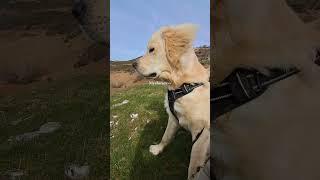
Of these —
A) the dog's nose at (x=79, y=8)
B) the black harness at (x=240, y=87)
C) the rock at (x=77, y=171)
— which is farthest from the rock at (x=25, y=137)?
the black harness at (x=240, y=87)

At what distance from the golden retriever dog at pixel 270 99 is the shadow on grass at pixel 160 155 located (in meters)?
1.34

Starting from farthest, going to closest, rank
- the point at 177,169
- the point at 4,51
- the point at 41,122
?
the point at 41,122
the point at 4,51
the point at 177,169

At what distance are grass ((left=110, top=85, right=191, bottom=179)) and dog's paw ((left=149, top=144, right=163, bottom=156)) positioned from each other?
0.9 inches

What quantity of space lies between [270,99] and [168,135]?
174 centimetres

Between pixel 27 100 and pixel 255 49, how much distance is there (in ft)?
7.38

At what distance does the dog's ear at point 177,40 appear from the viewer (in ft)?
6.13

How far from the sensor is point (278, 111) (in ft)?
2.66

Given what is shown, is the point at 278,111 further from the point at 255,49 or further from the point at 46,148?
the point at 46,148

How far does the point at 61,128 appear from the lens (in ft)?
9.72

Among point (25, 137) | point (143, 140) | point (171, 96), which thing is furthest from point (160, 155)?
point (25, 137)

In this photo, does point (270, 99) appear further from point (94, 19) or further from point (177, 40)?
point (177, 40)

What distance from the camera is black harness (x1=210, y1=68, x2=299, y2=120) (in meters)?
0.82

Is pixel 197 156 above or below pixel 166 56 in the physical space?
below

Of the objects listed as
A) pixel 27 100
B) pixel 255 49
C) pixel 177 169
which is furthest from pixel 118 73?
pixel 255 49
